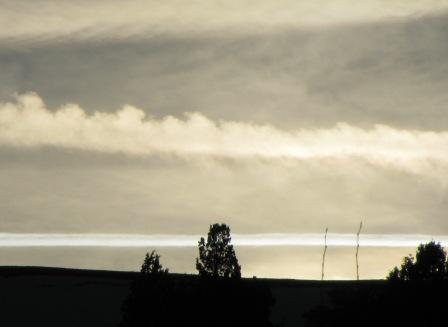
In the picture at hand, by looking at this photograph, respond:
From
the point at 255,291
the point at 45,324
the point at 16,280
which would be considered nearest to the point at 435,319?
the point at 255,291

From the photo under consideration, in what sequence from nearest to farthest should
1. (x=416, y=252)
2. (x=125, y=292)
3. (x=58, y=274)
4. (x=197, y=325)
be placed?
(x=197, y=325), (x=416, y=252), (x=125, y=292), (x=58, y=274)

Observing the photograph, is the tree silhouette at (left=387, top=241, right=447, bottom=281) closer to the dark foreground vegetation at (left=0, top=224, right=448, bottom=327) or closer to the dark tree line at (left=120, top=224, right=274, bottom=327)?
the dark foreground vegetation at (left=0, top=224, right=448, bottom=327)

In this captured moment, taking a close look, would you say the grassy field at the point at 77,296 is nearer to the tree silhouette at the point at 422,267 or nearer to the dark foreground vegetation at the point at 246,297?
the tree silhouette at the point at 422,267

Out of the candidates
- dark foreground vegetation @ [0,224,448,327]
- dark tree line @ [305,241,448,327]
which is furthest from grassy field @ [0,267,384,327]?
dark tree line @ [305,241,448,327]

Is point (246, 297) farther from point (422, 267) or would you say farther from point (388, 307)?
point (422, 267)

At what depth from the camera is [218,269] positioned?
38219mm

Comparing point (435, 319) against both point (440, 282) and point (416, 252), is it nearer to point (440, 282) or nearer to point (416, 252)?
point (440, 282)

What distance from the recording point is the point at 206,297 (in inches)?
1452

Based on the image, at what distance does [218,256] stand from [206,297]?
243cm

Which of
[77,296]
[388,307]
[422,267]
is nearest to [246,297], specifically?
[388,307]

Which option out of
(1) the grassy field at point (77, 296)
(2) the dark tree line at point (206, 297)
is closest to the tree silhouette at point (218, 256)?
(2) the dark tree line at point (206, 297)

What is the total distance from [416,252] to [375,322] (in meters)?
16.1

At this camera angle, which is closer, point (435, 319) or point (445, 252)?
point (435, 319)

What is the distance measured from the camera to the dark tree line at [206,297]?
3675cm
